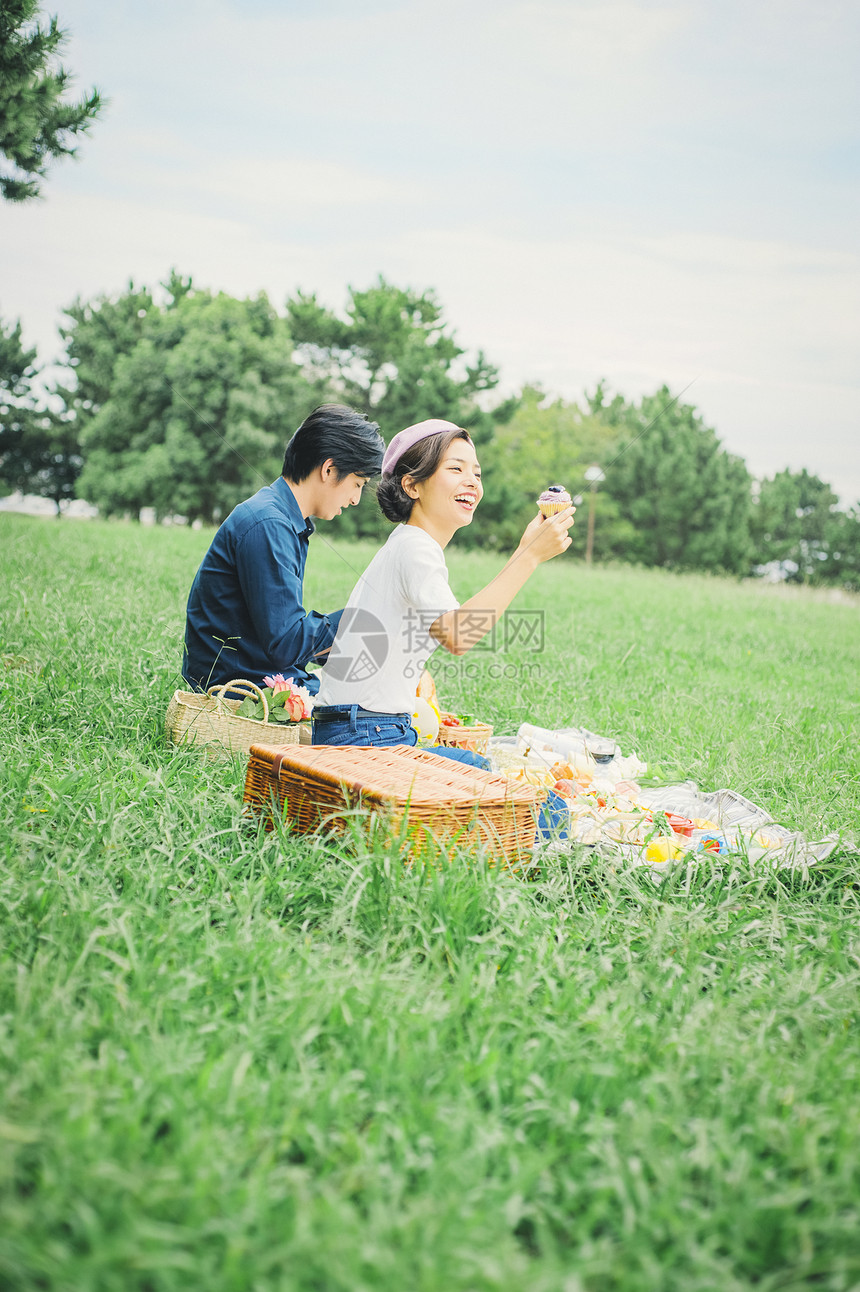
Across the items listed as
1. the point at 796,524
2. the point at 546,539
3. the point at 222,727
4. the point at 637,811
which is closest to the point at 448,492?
the point at 546,539

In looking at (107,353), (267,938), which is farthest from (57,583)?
(107,353)

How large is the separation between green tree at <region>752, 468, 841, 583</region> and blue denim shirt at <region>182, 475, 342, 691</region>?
4007cm

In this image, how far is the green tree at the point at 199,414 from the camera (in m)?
28.6

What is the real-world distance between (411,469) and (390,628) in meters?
0.51

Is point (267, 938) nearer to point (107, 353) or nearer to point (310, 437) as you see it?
point (310, 437)

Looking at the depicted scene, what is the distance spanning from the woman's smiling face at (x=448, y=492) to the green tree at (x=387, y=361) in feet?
91.7

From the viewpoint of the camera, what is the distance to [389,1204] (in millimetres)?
1344

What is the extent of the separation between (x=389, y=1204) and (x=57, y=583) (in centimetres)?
576

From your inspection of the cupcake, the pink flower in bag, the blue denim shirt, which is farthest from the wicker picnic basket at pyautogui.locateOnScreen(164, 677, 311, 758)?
the cupcake

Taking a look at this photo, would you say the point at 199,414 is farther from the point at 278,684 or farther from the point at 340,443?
the point at 278,684

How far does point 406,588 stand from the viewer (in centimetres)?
269

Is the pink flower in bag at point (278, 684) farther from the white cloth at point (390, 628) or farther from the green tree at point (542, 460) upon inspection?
the green tree at point (542, 460)

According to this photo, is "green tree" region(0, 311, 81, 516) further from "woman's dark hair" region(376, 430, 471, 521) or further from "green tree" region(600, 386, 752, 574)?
"woman's dark hair" region(376, 430, 471, 521)

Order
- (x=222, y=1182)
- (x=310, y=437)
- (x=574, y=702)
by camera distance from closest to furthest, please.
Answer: (x=222, y=1182) < (x=310, y=437) < (x=574, y=702)
